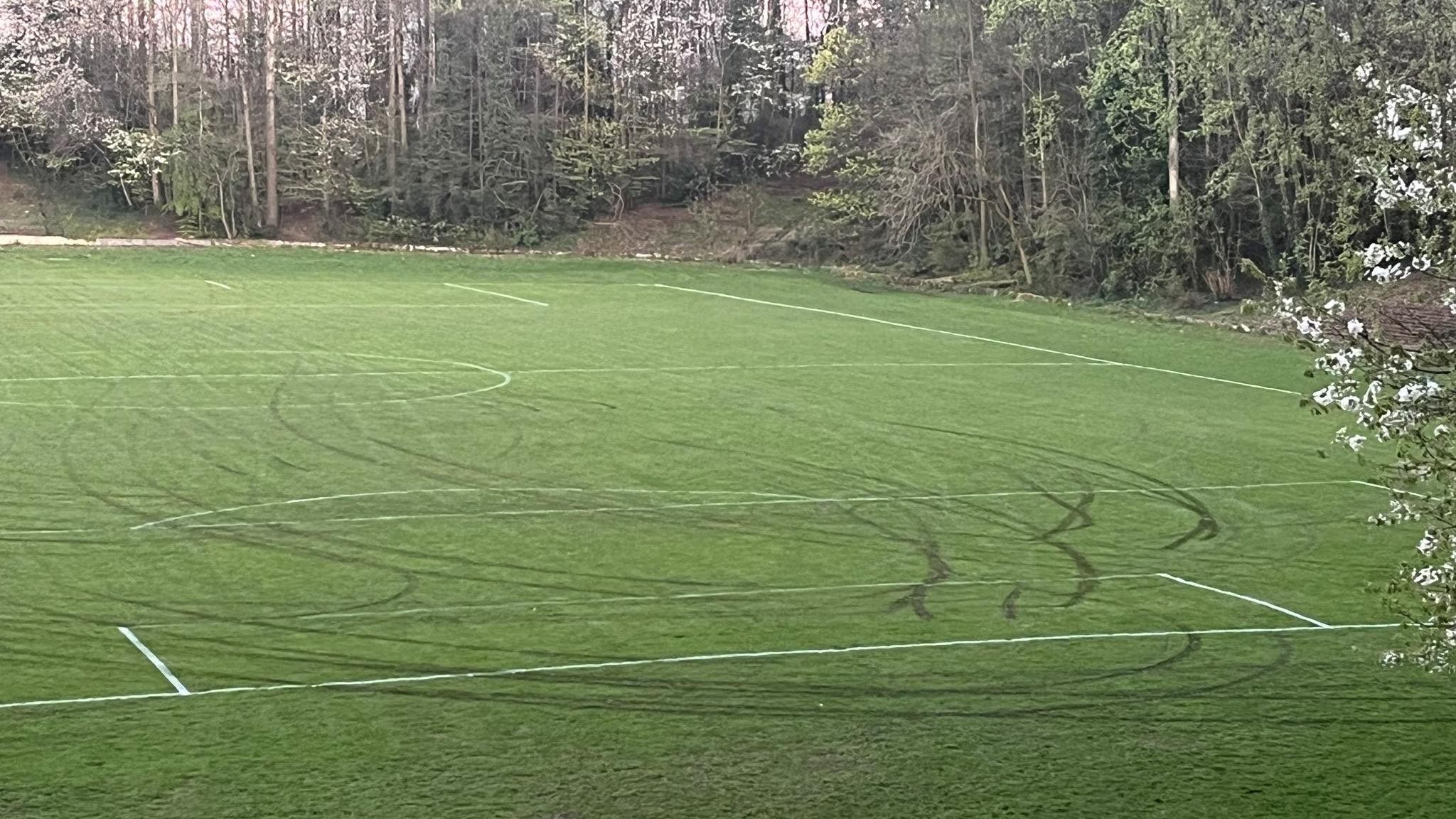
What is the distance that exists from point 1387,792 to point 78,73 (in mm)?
36900

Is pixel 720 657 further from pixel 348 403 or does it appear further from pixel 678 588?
pixel 348 403

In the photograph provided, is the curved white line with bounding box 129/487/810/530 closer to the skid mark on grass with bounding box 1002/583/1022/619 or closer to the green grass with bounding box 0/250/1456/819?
the green grass with bounding box 0/250/1456/819

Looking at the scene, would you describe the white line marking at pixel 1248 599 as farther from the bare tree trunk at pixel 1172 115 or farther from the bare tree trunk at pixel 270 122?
the bare tree trunk at pixel 270 122

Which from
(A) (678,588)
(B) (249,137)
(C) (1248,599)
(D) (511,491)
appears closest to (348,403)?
(D) (511,491)

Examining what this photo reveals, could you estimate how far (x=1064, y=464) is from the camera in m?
13.9

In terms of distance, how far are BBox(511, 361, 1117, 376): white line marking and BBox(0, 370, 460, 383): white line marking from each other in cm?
100

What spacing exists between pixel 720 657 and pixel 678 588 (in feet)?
5.01

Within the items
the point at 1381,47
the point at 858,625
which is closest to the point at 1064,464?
the point at 858,625

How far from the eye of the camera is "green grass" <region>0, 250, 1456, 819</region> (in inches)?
253

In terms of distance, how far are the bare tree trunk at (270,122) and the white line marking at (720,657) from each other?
3115 centimetres

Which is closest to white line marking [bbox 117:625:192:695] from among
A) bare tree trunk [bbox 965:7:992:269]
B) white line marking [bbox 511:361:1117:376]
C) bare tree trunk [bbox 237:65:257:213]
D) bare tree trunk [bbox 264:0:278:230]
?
white line marking [bbox 511:361:1117:376]

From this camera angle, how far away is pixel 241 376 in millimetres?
17766

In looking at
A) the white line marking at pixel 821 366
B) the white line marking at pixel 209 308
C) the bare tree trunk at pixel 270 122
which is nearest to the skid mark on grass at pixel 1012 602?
the white line marking at pixel 821 366

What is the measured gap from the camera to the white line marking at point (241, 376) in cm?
1725
